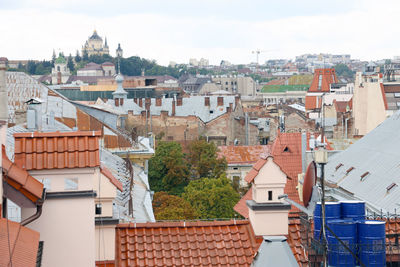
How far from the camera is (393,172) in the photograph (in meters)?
23.4

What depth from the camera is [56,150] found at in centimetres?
833

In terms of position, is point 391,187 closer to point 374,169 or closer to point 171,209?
point 374,169

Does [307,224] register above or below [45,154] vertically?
below

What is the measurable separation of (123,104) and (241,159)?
28535mm

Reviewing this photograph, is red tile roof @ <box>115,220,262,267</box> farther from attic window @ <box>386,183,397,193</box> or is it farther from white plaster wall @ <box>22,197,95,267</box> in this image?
attic window @ <box>386,183,397,193</box>

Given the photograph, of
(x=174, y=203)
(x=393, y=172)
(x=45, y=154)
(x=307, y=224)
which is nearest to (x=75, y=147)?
(x=45, y=154)

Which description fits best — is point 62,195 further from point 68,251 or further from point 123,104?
point 123,104

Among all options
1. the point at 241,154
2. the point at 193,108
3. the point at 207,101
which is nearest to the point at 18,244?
the point at 241,154

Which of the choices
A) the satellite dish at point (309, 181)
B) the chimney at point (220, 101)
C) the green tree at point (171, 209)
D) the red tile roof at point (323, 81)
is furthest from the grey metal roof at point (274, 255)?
the red tile roof at point (323, 81)

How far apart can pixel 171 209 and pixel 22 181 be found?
93.6ft

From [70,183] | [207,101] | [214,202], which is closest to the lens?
[70,183]

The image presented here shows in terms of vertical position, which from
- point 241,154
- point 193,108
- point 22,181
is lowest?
point 241,154

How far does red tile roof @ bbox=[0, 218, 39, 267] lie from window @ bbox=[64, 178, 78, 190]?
3.13 ft

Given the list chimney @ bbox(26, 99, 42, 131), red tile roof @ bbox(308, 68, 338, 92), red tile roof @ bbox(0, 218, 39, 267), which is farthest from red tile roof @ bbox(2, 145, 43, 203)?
red tile roof @ bbox(308, 68, 338, 92)
